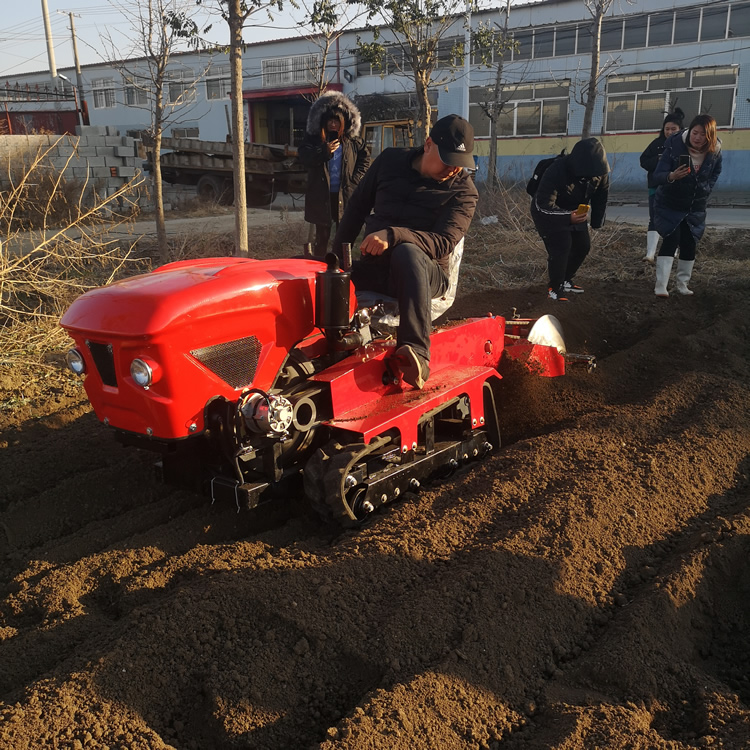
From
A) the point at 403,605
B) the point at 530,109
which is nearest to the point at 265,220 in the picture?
the point at 403,605

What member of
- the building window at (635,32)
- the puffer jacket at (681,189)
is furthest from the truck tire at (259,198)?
the puffer jacket at (681,189)

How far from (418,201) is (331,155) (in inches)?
105

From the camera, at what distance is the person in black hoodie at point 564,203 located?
7.11 meters

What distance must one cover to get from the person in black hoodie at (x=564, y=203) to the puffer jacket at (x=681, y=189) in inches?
23.0

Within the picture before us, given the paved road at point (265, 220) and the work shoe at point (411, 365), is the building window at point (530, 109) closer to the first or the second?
the paved road at point (265, 220)

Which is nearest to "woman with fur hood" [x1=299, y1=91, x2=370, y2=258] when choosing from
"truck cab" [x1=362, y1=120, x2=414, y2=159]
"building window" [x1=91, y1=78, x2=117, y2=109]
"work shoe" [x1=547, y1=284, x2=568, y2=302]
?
"work shoe" [x1=547, y1=284, x2=568, y2=302]

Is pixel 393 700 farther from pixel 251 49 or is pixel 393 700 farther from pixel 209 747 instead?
pixel 251 49

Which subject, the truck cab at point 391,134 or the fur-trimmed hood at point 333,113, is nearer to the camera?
the fur-trimmed hood at point 333,113

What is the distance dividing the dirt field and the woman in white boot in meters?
3.19

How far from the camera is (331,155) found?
6621 millimetres

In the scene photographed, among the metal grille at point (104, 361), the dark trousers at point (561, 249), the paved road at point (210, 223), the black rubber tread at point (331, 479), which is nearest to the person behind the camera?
the metal grille at point (104, 361)

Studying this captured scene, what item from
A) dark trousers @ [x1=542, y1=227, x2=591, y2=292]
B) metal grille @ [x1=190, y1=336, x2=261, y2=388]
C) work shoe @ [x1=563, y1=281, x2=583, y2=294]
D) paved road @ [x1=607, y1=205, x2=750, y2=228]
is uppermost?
metal grille @ [x1=190, y1=336, x2=261, y2=388]

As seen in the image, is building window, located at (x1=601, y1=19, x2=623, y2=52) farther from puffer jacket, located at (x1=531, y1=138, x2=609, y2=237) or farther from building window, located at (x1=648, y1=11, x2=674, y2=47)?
puffer jacket, located at (x1=531, y1=138, x2=609, y2=237)

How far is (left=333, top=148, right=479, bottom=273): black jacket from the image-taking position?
162 inches
